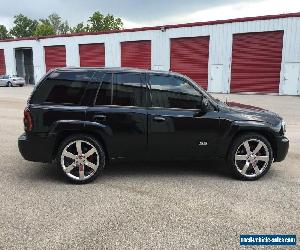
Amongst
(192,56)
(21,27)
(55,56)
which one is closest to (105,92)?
(192,56)

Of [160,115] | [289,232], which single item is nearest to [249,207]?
[289,232]

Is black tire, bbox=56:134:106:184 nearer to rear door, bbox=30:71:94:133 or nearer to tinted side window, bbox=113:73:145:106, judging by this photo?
rear door, bbox=30:71:94:133

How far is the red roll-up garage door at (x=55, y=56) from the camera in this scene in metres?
33.2

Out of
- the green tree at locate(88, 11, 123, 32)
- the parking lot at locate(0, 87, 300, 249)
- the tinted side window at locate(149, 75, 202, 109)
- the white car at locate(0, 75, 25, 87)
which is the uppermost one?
the green tree at locate(88, 11, 123, 32)

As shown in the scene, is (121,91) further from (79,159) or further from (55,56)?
(55,56)

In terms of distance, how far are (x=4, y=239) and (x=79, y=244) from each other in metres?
0.81

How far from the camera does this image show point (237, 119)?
16.2 feet

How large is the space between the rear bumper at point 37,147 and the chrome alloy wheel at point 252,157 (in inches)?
116

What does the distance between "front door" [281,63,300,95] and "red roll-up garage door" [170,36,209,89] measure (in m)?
5.95

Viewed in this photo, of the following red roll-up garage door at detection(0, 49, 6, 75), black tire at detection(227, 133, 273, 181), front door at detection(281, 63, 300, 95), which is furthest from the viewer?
red roll-up garage door at detection(0, 49, 6, 75)

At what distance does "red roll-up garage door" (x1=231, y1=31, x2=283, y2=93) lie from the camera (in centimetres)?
2192

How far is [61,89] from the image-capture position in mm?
4848

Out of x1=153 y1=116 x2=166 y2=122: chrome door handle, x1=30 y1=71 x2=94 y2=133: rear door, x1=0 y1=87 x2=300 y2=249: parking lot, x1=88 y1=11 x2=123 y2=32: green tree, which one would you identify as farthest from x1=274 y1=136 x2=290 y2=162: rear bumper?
x1=88 y1=11 x2=123 y2=32: green tree

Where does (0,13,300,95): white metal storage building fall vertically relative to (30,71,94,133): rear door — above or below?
above
